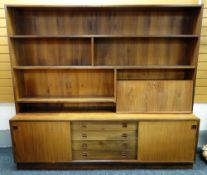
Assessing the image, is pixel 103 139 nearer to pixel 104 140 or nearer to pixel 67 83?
pixel 104 140

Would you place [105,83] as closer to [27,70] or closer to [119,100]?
[119,100]

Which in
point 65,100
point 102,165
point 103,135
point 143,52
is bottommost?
point 102,165

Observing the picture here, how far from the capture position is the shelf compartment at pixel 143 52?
2.43m

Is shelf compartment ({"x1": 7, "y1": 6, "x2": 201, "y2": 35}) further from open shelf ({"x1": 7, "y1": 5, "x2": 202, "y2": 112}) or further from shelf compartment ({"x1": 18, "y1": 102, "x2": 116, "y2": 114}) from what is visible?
shelf compartment ({"x1": 18, "y1": 102, "x2": 116, "y2": 114})

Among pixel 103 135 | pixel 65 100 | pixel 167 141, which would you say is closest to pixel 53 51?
pixel 65 100

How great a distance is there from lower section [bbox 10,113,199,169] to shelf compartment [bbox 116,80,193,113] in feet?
0.32

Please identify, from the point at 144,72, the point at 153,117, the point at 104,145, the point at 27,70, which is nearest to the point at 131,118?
the point at 153,117

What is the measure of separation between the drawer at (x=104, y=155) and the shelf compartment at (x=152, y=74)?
93 centimetres

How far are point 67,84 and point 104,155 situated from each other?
39.7 inches

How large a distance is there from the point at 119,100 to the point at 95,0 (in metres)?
1.26

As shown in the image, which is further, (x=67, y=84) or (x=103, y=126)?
(x=67, y=84)

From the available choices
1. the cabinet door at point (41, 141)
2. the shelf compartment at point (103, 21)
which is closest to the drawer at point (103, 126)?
the cabinet door at point (41, 141)

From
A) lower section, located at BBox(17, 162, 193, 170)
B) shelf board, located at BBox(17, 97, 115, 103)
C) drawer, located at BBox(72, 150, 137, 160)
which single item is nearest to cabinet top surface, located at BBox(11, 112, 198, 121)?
shelf board, located at BBox(17, 97, 115, 103)

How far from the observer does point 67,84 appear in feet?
8.36
